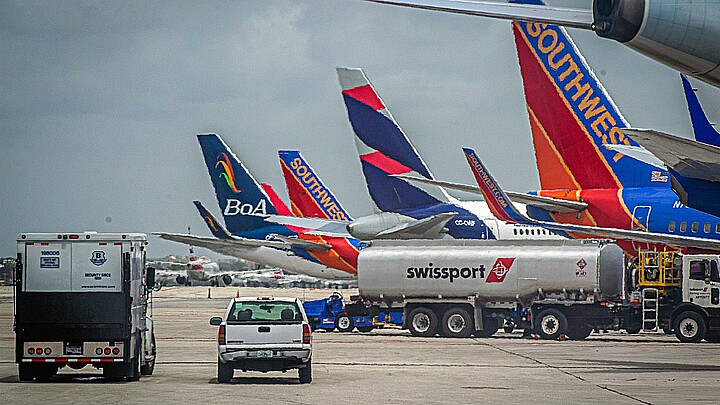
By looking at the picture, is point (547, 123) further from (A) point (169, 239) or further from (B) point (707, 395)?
(A) point (169, 239)

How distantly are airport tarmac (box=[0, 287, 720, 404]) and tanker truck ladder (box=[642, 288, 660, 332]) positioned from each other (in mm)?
741

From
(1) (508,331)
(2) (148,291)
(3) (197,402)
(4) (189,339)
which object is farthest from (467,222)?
(3) (197,402)

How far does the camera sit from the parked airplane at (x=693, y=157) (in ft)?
51.3

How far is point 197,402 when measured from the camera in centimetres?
1758

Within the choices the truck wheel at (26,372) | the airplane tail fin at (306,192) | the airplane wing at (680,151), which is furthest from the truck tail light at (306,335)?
the airplane tail fin at (306,192)

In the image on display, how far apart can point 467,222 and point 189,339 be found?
1132cm

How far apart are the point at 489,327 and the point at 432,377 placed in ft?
50.6

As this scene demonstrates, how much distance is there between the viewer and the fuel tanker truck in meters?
33.8

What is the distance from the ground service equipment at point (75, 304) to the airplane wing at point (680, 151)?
10187 mm

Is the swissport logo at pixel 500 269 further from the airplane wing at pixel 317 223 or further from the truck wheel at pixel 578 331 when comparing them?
the airplane wing at pixel 317 223

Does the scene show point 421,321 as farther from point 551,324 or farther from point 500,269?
point 551,324

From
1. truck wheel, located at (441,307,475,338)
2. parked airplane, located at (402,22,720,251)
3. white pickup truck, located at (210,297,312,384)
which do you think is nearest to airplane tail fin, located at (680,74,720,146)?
white pickup truck, located at (210,297,312,384)

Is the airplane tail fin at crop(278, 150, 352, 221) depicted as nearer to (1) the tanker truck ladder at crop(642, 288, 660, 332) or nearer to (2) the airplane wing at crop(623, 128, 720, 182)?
(1) the tanker truck ladder at crop(642, 288, 660, 332)

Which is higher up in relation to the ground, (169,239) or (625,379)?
(169,239)
